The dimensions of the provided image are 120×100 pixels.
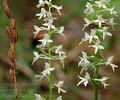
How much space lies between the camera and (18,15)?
527cm

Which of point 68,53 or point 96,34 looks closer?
point 96,34

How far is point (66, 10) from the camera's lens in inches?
224

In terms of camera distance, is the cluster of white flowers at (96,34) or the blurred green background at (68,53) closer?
the cluster of white flowers at (96,34)

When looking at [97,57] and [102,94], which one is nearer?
[97,57]

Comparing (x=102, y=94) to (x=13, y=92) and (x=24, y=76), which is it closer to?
(x=24, y=76)

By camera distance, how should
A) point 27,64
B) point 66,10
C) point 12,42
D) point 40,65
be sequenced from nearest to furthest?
point 12,42 < point 27,64 < point 40,65 < point 66,10

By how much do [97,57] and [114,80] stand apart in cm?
212

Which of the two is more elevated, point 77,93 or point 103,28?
point 103,28

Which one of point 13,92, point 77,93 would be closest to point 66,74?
point 77,93

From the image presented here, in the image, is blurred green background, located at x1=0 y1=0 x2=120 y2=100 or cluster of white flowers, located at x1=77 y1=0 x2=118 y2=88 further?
blurred green background, located at x1=0 y1=0 x2=120 y2=100

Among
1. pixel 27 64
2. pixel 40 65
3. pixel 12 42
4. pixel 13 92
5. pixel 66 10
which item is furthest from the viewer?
pixel 66 10

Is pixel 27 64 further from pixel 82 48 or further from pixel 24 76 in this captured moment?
pixel 82 48

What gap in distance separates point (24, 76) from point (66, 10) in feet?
4.18

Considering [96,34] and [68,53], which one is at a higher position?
[96,34]
